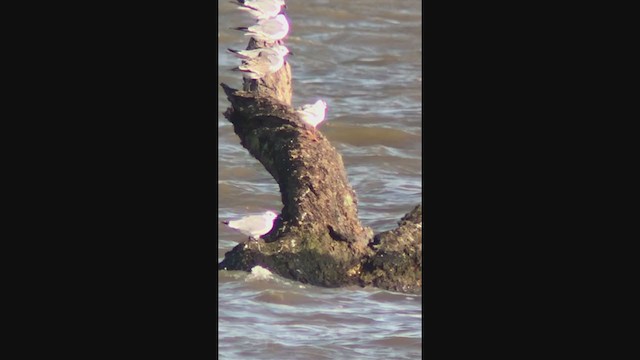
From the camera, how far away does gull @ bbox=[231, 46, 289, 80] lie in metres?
5.31

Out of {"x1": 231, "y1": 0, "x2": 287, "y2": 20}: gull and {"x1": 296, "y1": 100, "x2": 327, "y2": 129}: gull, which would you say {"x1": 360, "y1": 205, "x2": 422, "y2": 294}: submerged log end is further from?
{"x1": 231, "y1": 0, "x2": 287, "y2": 20}: gull

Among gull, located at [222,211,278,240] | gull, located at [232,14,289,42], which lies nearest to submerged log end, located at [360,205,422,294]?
gull, located at [222,211,278,240]

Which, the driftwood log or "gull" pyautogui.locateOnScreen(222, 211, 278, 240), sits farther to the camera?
"gull" pyautogui.locateOnScreen(222, 211, 278, 240)

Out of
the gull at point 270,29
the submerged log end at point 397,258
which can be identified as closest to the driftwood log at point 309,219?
the submerged log end at point 397,258

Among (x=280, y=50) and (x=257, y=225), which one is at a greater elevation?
(x=280, y=50)

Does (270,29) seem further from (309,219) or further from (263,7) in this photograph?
(309,219)

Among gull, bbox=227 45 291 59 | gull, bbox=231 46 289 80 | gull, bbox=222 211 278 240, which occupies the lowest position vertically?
gull, bbox=222 211 278 240

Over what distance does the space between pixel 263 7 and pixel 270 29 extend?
154 millimetres

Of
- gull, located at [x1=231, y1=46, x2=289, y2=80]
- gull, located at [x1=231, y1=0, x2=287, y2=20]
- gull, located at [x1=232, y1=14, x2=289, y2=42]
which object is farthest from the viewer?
gull, located at [x1=231, y1=46, x2=289, y2=80]

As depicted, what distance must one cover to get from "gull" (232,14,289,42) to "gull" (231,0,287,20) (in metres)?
0.04

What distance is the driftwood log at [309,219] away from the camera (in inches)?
207

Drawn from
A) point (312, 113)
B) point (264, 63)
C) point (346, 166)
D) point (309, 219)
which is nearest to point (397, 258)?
point (309, 219)

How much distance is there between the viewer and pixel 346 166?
30.3ft
